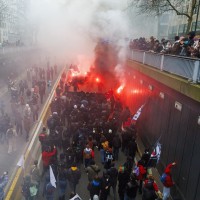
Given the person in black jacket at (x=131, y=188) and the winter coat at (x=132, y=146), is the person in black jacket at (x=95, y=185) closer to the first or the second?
the person in black jacket at (x=131, y=188)

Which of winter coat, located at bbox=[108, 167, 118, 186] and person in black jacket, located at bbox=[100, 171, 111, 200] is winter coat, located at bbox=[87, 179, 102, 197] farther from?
winter coat, located at bbox=[108, 167, 118, 186]

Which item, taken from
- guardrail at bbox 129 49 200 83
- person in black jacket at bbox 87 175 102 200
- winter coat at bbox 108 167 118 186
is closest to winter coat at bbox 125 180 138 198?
winter coat at bbox 108 167 118 186

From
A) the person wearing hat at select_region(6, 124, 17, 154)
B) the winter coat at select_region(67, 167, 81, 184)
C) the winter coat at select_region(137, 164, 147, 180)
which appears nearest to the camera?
the winter coat at select_region(67, 167, 81, 184)

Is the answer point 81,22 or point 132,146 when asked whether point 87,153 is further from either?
point 81,22

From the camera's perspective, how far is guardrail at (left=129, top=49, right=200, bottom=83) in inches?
302

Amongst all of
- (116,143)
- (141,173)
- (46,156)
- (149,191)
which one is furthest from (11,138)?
(149,191)

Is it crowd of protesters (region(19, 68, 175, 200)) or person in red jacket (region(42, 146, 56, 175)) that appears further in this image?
person in red jacket (region(42, 146, 56, 175))

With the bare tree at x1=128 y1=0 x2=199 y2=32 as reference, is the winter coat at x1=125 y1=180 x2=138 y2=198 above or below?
below

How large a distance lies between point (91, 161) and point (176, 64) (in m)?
4.16

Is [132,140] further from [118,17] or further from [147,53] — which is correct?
[118,17]

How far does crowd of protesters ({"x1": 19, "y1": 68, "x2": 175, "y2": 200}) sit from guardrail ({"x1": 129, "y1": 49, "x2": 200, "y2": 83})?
2.65 metres

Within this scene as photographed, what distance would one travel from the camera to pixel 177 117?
913cm

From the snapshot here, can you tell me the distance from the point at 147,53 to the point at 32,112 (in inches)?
277

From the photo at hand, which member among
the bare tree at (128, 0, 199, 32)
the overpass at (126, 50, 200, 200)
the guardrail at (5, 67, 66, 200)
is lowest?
the guardrail at (5, 67, 66, 200)
